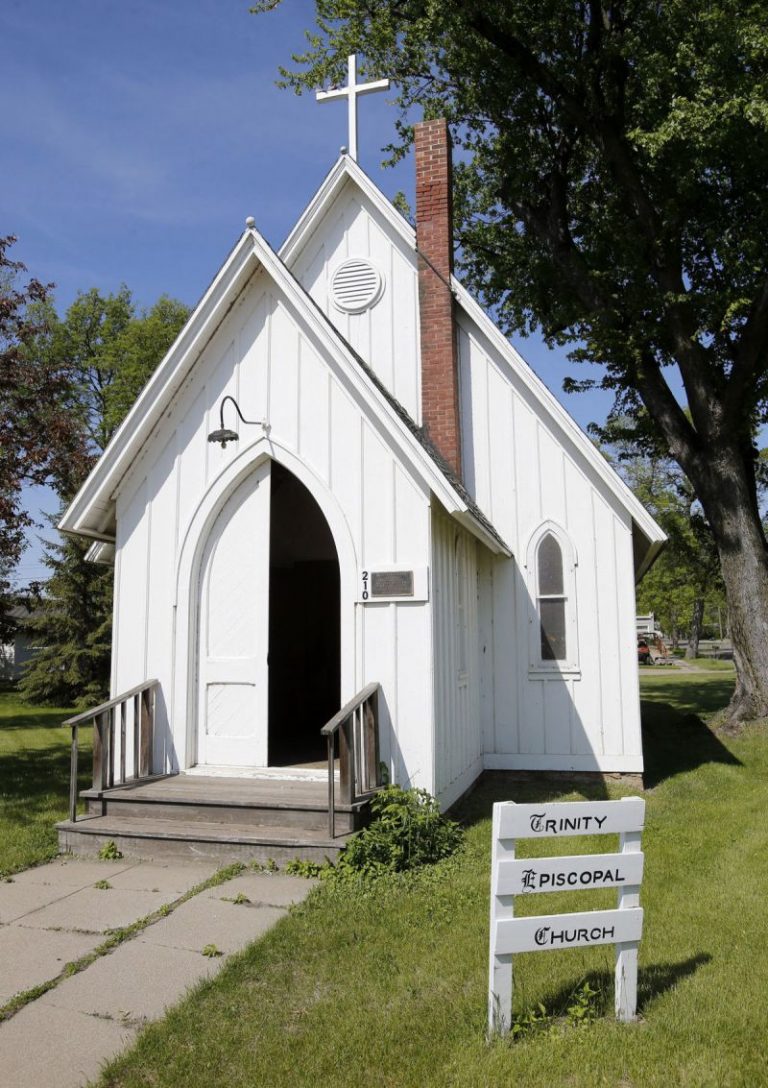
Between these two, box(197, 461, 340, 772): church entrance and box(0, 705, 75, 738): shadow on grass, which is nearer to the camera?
box(197, 461, 340, 772): church entrance

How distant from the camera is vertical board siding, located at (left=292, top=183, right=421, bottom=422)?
1108 cm

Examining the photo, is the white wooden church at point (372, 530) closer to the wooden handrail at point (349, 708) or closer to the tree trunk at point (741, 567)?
the wooden handrail at point (349, 708)

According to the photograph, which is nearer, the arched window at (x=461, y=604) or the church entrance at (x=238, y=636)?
the church entrance at (x=238, y=636)

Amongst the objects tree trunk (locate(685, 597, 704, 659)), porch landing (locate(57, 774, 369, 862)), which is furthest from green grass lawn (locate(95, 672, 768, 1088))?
tree trunk (locate(685, 597, 704, 659))

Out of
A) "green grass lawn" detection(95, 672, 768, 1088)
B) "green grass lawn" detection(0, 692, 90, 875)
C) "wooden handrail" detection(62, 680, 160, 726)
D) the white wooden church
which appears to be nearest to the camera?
"green grass lawn" detection(95, 672, 768, 1088)

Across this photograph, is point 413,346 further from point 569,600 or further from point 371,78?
point 371,78

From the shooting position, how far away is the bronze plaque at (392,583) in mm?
7820

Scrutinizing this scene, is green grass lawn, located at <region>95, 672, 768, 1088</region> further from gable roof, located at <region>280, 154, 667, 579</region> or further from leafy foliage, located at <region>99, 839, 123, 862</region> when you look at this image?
gable roof, located at <region>280, 154, 667, 579</region>

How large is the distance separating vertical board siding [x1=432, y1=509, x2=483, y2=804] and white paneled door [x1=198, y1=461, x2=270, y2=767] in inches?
70.9

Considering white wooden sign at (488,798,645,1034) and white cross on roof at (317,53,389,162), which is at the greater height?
white cross on roof at (317,53,389,162)

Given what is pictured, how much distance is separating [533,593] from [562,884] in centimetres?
688

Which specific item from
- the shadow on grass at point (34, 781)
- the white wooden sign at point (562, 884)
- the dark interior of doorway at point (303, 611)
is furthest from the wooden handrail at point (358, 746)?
the dark interior of doorway at point (303, 611)

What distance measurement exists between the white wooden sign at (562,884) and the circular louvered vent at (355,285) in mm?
8836

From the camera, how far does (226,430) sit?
8148 mm
